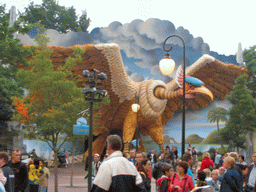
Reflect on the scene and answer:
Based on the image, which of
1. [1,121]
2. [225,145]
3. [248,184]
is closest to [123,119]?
[1,121]

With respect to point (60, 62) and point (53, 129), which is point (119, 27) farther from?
point (53, 129)

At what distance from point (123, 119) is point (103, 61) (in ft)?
20.1

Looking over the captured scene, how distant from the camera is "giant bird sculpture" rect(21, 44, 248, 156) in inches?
728

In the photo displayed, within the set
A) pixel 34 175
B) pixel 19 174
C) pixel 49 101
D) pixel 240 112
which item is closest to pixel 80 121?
pixel 49 101

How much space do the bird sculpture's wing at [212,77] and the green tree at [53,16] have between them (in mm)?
16425

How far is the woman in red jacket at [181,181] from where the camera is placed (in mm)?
5241

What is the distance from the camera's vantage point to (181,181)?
5316mm

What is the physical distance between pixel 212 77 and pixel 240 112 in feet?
11.7

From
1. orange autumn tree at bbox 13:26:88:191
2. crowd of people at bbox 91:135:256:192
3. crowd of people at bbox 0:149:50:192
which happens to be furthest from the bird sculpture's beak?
crowd of people at bbox 0:149:50:192

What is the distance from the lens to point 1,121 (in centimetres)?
2097

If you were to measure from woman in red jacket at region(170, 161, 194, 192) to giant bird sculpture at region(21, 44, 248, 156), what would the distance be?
1048 cm

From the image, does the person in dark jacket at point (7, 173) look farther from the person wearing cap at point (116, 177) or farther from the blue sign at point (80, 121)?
the blue sign at point (80, 121)

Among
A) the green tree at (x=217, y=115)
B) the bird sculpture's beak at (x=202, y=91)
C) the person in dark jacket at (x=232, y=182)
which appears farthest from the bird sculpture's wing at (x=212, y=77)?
the person in dark jacket at (x=232, y=182)

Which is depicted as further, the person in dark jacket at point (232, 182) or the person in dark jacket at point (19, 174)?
the person in dark jacket at point (19, 174)
